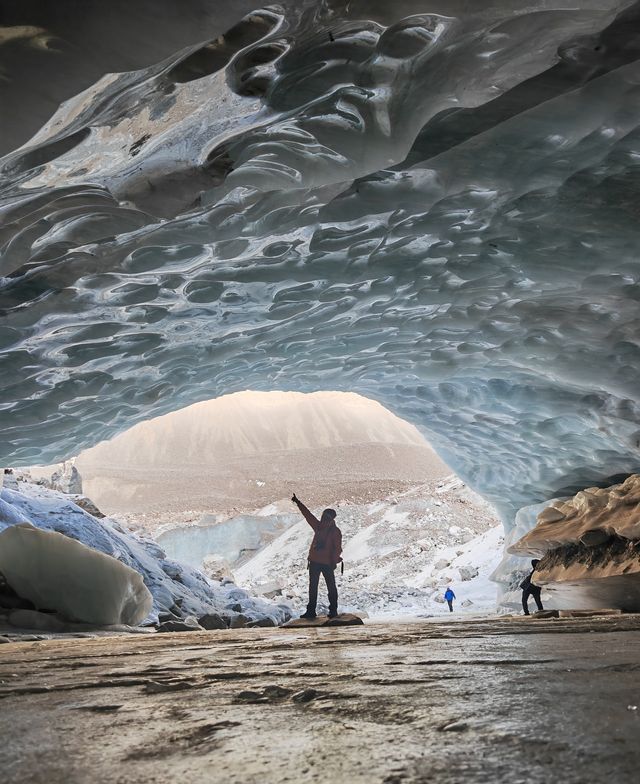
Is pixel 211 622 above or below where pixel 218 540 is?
below

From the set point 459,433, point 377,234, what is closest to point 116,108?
point 377,234

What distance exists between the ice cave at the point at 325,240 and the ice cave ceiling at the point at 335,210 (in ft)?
0.06

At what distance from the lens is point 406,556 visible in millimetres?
22547

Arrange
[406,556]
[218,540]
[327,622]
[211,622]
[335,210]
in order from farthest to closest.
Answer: [218,540], [406,556], [211,622], [327,622], [335,210]

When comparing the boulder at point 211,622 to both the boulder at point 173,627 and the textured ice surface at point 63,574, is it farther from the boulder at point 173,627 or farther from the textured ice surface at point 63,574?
the textured ice surface at point 63,574

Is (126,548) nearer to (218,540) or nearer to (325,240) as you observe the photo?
(325,240)

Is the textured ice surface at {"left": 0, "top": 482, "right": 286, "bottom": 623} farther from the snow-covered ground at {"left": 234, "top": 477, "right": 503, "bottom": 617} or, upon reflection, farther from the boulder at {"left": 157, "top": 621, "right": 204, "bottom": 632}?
the snow-covered ground at {"left": 234, "top": 477, "right": 503, "bottom": 617}

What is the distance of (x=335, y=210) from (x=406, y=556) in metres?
19.3

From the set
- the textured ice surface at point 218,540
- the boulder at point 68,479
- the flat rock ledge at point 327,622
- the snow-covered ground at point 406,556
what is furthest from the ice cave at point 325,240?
the textured ice surface at point 218,540

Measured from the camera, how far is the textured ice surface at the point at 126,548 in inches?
375

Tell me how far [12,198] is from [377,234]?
242 centimetres

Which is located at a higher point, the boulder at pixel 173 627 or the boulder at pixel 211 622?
the boulder at pixel 173 627

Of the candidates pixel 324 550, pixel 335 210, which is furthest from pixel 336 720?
pixel 324 550

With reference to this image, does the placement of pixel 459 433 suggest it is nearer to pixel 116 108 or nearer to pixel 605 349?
pixel 605 349
